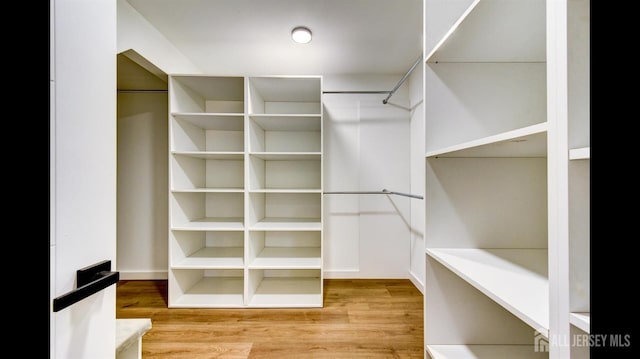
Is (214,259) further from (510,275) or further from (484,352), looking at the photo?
(510,275)

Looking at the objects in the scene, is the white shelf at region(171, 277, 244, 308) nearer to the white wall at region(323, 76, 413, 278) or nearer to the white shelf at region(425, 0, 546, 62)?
the white wall at region(323, 76, 413, 278)

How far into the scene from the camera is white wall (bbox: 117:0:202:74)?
1.82 metres

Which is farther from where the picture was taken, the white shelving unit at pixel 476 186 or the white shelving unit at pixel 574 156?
the white shelving unit at pixel 476 186

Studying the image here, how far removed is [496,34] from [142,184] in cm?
318

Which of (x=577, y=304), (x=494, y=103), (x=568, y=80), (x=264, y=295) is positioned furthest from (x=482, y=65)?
(x=264, y=295)

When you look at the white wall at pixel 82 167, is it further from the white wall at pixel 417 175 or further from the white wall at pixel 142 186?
the white wall at pixel 142 186

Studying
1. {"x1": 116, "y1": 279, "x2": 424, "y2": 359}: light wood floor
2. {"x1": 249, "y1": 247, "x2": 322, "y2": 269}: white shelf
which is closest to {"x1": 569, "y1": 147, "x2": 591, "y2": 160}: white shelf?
{"x1": 116, "y1": 279, "x2": 424, "y2": 359}: light wood floor

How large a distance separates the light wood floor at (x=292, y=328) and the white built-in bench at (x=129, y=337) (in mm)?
773

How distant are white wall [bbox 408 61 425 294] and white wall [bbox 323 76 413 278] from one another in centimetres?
9

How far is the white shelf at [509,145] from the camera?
0.61 metres

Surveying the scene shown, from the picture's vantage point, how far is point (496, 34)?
2.94 ft

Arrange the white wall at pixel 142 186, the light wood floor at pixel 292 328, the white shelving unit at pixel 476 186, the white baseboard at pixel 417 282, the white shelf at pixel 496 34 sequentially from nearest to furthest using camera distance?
1. the white shelf at pixel 496 34
2. the white shelving unit at pixel 476 186
3. the light wood floor at pixel 292 328
4. the white baseboard at pixel 417 282
5. the white wall at pixel 142 186

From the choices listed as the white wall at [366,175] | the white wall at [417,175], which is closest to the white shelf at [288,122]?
the white wall at [366,175]
